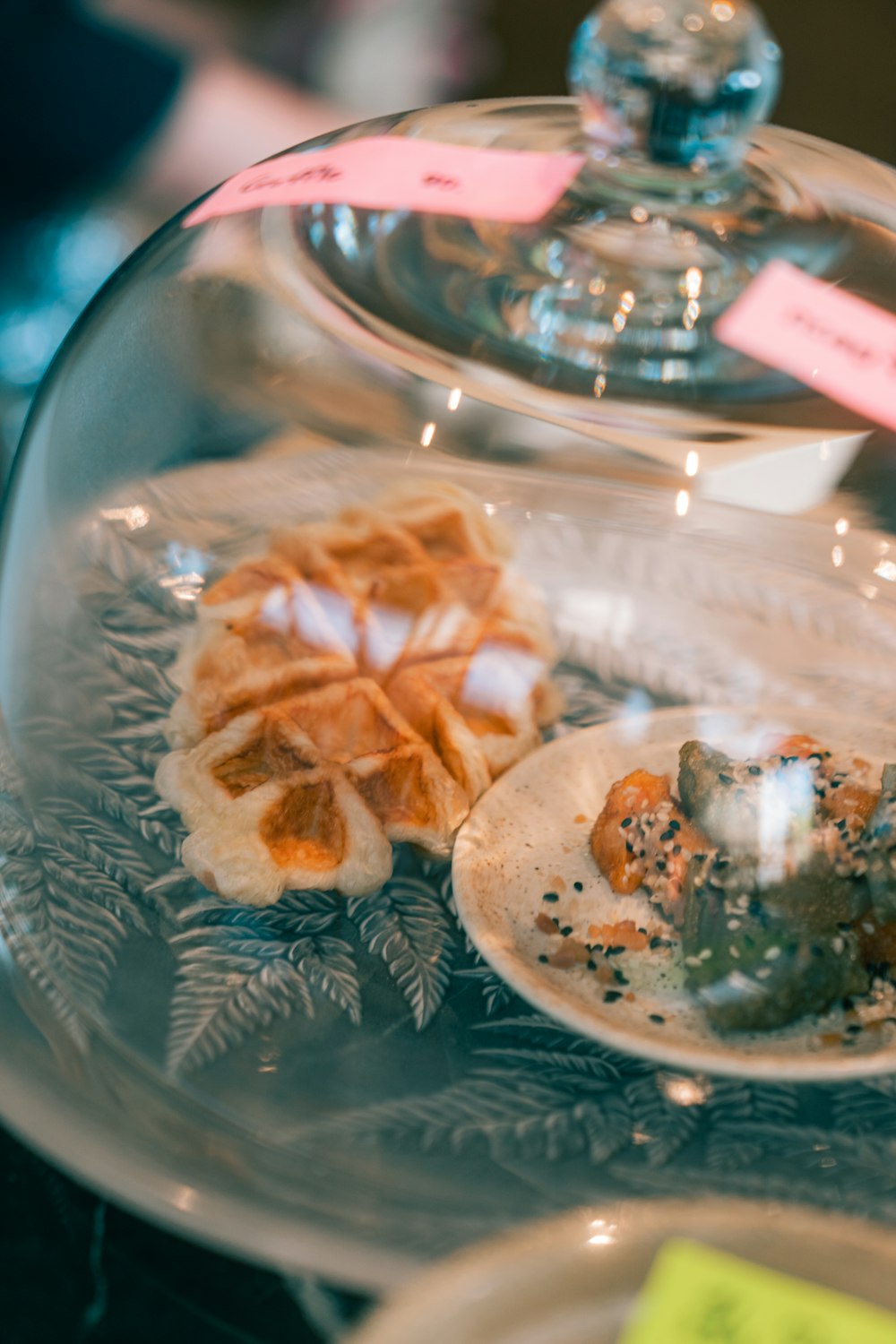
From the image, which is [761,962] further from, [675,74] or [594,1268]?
[675,74]

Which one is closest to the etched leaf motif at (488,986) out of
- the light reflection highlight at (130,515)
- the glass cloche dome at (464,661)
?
the glass cloche dome at (464,661)

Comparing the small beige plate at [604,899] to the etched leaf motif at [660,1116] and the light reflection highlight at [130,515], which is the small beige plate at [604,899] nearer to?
the etched leaf motif at [660,1116]

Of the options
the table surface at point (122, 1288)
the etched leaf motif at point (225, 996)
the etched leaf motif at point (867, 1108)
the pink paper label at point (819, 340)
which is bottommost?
the table surface at point (122, 1288)

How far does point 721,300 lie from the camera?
0.65m

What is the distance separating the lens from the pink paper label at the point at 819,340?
2.08 ft

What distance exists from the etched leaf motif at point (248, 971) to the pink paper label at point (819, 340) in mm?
334

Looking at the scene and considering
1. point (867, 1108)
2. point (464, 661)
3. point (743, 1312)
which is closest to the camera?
point (743, 1312)

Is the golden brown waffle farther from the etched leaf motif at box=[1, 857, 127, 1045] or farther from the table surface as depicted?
the table surface

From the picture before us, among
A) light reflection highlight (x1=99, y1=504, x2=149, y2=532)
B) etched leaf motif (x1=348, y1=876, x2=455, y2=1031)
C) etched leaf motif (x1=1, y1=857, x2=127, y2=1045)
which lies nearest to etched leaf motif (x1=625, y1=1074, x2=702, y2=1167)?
etched leaf motif (x1=348, y1=876, x2=455, y2=1031)

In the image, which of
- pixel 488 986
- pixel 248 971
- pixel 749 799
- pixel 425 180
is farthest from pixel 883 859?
pixel 425 180

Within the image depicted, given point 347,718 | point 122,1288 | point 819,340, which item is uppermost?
point 819,340

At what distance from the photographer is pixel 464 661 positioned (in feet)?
2.27

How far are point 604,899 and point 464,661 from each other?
0.13 meters

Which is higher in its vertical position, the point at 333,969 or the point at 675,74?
the point at 675,74
